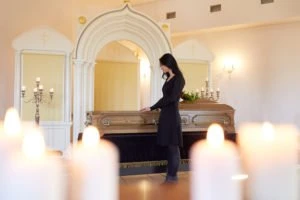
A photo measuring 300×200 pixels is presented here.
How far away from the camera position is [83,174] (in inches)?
19.7

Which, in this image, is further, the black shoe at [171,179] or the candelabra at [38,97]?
the candelabra at [38,97]

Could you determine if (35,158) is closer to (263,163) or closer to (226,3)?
(263,163)

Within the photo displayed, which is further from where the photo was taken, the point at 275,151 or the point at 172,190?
the point at 172,190

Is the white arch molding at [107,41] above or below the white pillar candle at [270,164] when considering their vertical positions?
above

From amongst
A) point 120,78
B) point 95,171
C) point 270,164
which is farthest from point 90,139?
point 120,78

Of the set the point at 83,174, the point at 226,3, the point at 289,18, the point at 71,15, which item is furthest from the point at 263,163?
the point at 71,15

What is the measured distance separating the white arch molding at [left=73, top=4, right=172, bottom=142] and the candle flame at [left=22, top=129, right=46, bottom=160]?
18.3 feet

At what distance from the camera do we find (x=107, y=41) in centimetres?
646

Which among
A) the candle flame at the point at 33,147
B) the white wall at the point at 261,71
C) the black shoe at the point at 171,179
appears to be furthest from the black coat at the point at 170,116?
the white wall at the point at 261,71

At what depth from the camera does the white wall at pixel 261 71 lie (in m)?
7.39

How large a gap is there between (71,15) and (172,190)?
5.60 meters

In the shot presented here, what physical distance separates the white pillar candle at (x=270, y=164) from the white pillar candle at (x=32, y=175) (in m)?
0.33

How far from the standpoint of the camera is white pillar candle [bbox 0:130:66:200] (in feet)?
1.47

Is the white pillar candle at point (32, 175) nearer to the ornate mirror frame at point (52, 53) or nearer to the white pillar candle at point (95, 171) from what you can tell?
the white pillar candle at point (95, 171)
